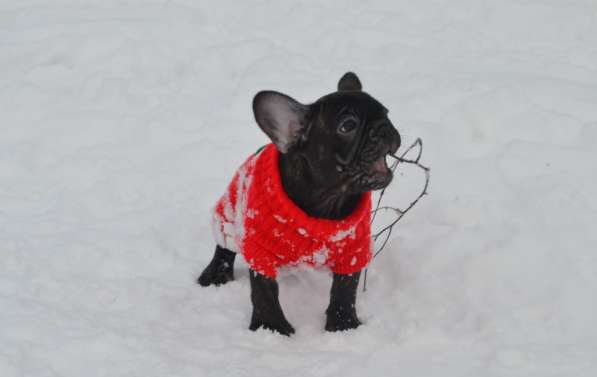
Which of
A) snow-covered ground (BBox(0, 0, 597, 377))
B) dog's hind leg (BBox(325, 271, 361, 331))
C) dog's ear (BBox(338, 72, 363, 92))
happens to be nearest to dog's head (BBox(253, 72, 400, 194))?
dog's ear (BBox(338, 72, 363, 92))

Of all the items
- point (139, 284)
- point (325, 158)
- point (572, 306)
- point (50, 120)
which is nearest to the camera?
point (325, 158)

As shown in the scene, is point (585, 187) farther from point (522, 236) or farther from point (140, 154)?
point (140, 154)

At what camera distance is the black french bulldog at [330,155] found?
2992 mm

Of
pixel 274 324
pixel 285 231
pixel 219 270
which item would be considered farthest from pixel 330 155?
pixel 219 270

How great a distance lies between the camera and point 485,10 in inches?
266

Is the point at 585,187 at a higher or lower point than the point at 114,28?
lower

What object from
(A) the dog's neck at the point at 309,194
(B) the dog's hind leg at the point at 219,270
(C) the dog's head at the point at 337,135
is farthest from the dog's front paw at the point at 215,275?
(C) the dog's head at the point at 337,135

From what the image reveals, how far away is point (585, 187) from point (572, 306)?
994 millimetres

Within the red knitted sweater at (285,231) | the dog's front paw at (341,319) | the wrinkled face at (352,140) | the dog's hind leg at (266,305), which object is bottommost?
the dog's front paw at (341,319)

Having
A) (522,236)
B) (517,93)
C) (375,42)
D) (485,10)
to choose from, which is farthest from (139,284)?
(485,10)

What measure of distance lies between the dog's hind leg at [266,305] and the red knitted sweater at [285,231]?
0.06 metres

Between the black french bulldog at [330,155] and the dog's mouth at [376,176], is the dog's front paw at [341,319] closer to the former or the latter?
the black french bulldog at [330,155]

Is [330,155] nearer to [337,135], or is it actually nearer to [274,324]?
[337,135]

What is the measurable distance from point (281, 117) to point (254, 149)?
7.07ft
